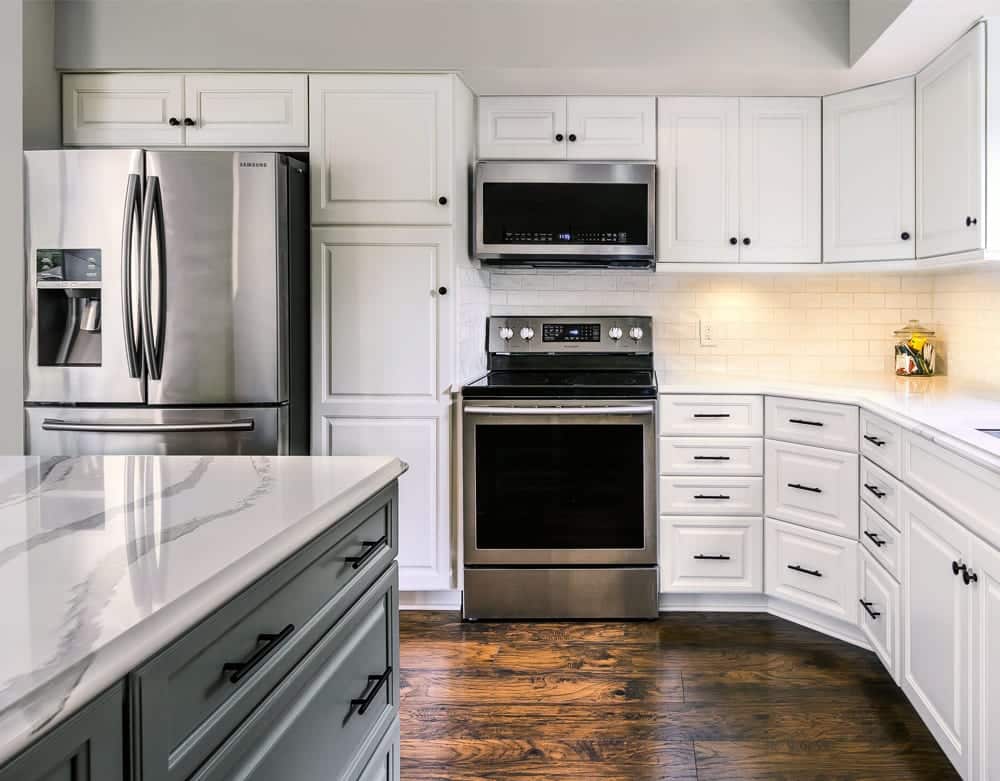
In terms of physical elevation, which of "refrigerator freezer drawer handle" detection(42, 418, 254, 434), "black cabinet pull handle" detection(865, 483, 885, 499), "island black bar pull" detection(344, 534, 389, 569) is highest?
"refrigerator freezer drawer handle" detection(42, 418, 254, 434)

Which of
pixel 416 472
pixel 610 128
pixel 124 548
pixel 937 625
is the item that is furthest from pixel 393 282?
pixel 124 548

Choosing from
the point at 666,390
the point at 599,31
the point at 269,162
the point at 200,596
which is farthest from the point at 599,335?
the point at 200,596

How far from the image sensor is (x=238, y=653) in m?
0.94

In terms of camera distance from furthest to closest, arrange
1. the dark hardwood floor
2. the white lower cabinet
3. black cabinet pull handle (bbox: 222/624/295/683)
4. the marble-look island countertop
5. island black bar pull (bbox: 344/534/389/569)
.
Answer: the dark hardwood floor < the white lower cabinet < island black bar pull (bbox: 344/534/389/569) < black cabinet pull handle (bbox: 222/624/295/683) < the marble-look island countertop

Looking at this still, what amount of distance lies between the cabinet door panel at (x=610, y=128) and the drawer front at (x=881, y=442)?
1.39 m

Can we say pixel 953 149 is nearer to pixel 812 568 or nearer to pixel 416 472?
pixel 812 568

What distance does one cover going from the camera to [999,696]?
1.58 metres

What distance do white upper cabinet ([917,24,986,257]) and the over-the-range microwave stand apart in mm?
968

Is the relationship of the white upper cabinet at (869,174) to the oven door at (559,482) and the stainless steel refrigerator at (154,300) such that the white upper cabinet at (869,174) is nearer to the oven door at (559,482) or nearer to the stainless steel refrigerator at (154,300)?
the oven door at (559,482)

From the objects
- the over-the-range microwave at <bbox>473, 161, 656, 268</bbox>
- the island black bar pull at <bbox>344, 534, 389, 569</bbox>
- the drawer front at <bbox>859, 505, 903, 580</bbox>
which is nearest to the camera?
the island black bar pull at <bbox>344, 534, 389, 569</bbox>

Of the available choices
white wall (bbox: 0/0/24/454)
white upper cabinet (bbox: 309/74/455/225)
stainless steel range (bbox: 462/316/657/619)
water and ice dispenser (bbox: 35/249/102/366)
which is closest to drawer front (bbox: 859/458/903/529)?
stainless steel range (bbox: 462/316/657/619)

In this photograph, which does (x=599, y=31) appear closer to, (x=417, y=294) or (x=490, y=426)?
(x=417, y=294)

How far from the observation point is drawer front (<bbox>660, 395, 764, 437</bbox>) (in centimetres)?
308

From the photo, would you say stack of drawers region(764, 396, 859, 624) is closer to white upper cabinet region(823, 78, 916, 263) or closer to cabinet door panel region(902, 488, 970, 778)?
cabinet door panel region(902, 488, 970, 778)
